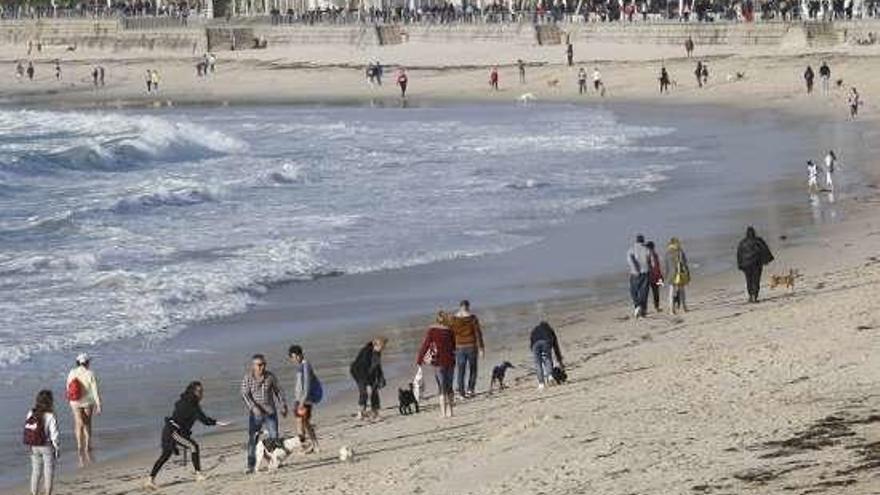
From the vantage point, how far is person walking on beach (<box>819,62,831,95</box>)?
211 ft

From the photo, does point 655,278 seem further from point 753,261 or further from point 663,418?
point 663,418

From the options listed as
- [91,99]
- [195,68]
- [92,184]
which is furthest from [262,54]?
[92,184]

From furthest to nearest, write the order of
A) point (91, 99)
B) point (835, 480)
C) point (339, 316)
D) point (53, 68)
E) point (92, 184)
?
point (53, 68) < point (91, 99) < point (92, 184) < point (339, 316) < point (835, 480)

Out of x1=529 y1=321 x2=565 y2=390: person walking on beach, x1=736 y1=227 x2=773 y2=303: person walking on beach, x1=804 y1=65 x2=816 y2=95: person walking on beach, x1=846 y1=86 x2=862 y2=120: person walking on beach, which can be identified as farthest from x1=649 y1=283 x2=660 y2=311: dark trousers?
x1=804 y1=65 x2=816 y2=95: person walking on beach

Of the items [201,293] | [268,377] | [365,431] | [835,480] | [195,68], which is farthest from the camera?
→ [195,68]

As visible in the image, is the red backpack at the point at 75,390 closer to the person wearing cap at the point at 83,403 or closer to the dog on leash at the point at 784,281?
the person wearing cap at the point at 83,403

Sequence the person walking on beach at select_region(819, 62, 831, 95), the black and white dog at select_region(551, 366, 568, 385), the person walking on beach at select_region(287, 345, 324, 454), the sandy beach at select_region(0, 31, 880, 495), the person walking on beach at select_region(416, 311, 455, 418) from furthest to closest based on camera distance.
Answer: the person walking on beach at select_region(819, 62, 831, 95) → the black and white dog at select_region(551, 366, 568, 385) → the person walking on beach at select_region(416, 311, 455, 418) → the person walking on beach at select_region(287, 345, 324, 454) → the sandy beach at select_region(0, 31, 880, 495)

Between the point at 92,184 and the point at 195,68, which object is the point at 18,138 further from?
the point at 195,68

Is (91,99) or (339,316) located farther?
(91,99)

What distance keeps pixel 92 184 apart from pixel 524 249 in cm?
2020

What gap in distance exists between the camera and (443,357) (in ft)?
62.5

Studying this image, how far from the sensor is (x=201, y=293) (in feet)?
92.3

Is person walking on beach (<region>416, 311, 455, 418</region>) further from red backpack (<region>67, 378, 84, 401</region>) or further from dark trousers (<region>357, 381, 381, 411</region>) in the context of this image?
→ red backpack (<region>67, 378, 84, 401</region>)


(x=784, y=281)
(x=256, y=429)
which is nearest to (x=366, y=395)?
(x=256, y=429)
